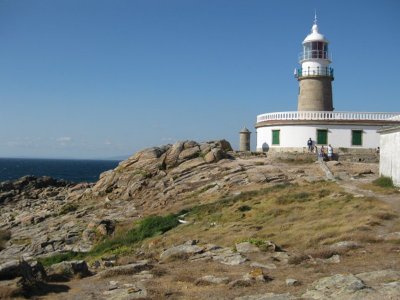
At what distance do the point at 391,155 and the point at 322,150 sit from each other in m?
11.0

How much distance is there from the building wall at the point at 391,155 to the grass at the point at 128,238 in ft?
43.0

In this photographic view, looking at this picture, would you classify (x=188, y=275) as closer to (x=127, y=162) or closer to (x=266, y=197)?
(x=266, y=197)

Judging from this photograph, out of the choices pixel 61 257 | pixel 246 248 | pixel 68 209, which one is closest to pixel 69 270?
pixel 246 248

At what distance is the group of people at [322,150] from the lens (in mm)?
38250

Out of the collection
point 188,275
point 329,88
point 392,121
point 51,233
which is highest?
point 329,88

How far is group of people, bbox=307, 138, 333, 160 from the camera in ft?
125

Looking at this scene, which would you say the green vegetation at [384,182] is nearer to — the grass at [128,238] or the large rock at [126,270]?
the grass at [128,238]

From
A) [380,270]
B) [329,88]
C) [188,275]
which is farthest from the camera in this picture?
[329,88]

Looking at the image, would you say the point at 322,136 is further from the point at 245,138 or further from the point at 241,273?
the point at 241,273

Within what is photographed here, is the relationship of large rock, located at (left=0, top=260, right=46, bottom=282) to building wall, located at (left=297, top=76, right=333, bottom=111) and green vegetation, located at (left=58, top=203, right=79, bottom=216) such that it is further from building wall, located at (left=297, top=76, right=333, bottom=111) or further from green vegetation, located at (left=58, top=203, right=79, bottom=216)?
building wall, located at (left=297, top=76, right=333, bottom=111)

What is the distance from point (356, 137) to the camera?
40906 mm

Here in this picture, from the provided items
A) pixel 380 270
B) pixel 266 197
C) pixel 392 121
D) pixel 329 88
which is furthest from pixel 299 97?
pixel 380 270

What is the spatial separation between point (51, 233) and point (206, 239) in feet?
45.7

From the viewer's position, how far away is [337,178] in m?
30.6
